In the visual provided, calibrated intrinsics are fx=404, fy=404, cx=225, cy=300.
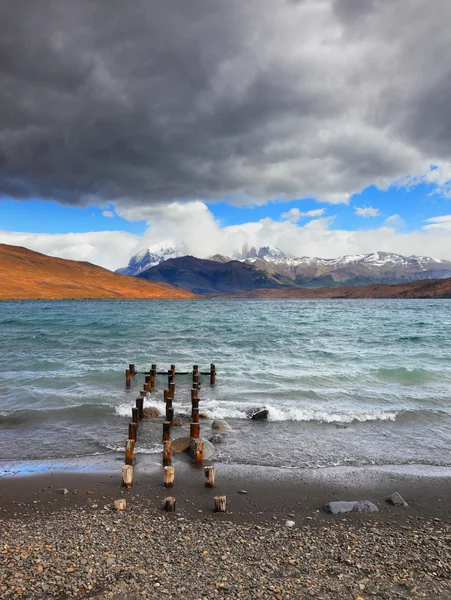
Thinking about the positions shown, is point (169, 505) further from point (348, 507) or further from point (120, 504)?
point (348, 507)

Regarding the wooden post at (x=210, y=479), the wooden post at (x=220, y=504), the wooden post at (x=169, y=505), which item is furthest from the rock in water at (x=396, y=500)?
the wooden post at (x=169, y=505)

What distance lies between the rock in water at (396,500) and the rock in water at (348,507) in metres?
0.55

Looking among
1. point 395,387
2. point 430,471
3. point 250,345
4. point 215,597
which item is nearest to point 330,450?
point 430,471

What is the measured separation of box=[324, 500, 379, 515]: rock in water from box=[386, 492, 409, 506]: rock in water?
552 millimetres

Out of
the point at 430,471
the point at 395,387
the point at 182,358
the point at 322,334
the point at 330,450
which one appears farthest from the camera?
the point at 322,334

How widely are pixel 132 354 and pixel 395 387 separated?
2246 cm

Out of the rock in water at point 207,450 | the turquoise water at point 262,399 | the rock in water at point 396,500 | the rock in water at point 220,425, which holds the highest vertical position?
the rock in water at point 396,500

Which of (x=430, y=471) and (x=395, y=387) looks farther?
(x=395, y=387)

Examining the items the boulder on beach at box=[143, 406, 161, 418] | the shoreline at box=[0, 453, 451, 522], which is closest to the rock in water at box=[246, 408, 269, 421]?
the boulder on beach at box=[143, 406, 161, 418]

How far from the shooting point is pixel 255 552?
7266 mm

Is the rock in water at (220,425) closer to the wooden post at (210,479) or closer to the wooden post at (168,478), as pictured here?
the wooden post at (210,479)

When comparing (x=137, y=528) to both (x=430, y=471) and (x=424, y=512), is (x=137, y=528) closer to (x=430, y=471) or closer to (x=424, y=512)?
(x=424, y=512)

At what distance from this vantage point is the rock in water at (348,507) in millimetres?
8992

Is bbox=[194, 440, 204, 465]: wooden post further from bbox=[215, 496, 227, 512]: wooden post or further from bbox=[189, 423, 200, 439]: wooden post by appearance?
bbox=[215, 496, 227, 512]: wooden post
